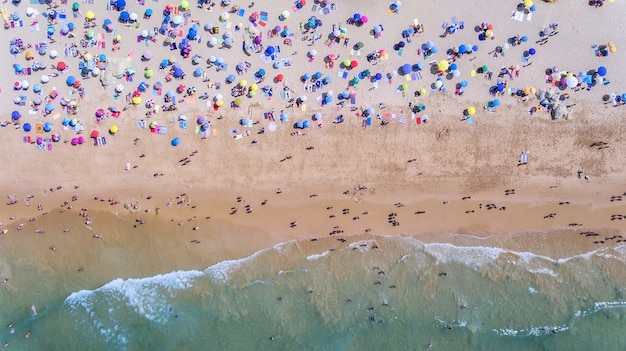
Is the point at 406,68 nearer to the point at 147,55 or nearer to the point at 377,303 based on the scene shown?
the point at 377,303

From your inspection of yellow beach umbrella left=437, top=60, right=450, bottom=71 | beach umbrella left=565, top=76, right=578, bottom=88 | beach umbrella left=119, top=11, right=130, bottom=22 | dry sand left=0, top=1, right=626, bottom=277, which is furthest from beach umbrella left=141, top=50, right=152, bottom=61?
beach umbrella left=565, top=76, right=578, bottom=88

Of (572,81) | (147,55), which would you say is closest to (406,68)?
(572,81)

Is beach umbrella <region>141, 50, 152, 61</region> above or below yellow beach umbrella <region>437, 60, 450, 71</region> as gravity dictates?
above

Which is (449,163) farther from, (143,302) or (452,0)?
(143,302)

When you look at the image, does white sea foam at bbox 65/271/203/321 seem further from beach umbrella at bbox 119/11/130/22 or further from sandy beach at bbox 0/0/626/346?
beach umbrella at bbox 119/11/130/22

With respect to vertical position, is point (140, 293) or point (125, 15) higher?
point (125, 15)

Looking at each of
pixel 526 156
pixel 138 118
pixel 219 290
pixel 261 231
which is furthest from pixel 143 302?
pixel 526 156
